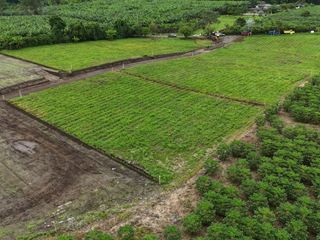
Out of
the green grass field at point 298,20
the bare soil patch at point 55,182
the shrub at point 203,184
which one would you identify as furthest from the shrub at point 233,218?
the green grass field at point 298,20

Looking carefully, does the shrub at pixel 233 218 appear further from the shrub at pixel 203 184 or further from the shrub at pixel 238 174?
the shrub at pixel 238 174

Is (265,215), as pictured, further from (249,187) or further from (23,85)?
(23,85)

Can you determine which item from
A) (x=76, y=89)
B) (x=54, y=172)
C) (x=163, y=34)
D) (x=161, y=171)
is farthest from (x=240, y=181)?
(x=163, y=34)

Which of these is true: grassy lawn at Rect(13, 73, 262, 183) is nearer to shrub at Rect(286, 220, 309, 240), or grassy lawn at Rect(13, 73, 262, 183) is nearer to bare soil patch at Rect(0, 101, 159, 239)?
bare soil patch at Rect(0, 101, 159, 239)

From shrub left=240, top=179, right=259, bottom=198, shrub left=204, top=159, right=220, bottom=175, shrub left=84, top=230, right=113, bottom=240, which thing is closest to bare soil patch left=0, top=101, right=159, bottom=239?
shrub left=84, top=230, right=113, bottom=240

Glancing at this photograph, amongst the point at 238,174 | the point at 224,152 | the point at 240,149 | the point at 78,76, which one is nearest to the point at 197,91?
the point at 240,149

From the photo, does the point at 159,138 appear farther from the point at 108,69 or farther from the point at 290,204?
the point at 108,69
